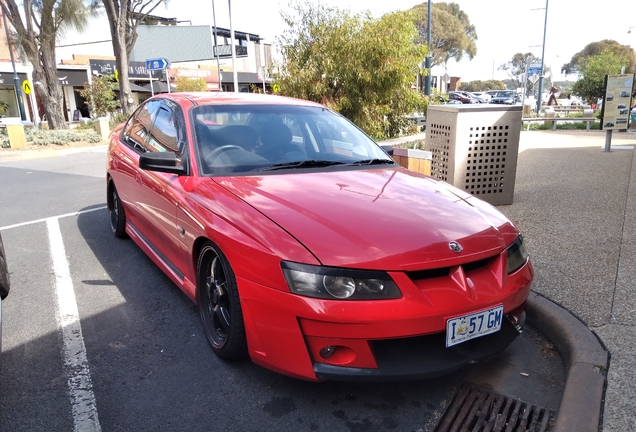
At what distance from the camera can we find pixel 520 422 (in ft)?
8.30

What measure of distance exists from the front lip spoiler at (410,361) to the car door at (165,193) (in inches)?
62.2

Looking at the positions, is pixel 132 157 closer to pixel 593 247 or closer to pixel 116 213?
pixel 116 213

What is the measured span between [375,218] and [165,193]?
5.56 ft

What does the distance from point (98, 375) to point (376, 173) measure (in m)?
2.20

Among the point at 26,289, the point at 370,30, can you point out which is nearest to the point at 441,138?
the point at 26,289

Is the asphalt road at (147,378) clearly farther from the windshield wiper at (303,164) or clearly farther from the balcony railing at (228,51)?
the balcony railing at (228,51)

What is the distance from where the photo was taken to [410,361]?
2.39 m

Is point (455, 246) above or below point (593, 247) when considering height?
above

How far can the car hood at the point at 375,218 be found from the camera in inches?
94.8

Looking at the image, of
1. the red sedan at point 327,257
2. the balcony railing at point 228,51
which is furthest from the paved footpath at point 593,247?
the balcony railing at point 228,51

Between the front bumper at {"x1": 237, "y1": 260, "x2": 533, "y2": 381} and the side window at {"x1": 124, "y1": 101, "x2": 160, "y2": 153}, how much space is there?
2.59m

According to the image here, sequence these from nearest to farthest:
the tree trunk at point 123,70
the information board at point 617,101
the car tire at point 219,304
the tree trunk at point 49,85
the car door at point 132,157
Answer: the car tire at point 219,304, the car door at point 132,157, the information board at point 617,101, the tree trunk at point 49,85, the tree trunk at point 123,70

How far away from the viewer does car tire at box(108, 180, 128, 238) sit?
5250 mm

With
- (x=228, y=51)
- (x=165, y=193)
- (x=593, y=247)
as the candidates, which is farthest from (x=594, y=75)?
(x=228, y=51)
